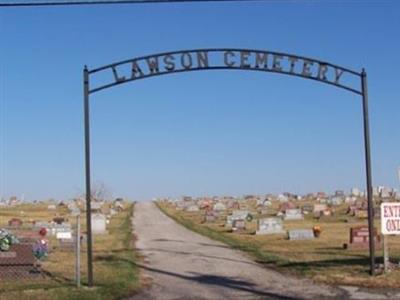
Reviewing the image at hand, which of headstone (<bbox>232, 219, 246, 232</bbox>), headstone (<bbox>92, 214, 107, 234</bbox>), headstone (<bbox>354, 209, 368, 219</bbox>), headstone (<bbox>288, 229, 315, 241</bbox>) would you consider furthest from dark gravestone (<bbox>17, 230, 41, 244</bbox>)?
headstone (<bbox>354, 209, 368, 219</bbox>)

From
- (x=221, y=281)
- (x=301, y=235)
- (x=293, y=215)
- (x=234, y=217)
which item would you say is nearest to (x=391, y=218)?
(x=221, y=281)

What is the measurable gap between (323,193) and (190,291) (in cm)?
16316

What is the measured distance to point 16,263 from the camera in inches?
629

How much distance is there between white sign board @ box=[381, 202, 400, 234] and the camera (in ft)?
50.2

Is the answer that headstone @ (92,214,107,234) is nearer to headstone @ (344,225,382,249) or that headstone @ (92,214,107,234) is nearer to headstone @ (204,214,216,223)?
headstone @ (204,214,216,223)

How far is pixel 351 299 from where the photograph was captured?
11820mm

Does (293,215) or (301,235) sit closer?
(301,235)

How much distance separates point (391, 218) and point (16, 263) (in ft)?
27.2

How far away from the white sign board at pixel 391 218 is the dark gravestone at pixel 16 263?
25.6ft

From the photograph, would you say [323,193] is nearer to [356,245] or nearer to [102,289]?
[356,245]

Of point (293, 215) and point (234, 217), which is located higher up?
point (234, 217)

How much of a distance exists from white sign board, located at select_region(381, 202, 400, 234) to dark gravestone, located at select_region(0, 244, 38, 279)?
25.6 feet

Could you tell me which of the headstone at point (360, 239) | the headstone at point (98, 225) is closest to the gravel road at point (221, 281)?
the headstone at point (360, 239)

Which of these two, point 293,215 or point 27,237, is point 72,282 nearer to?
point 27,237
